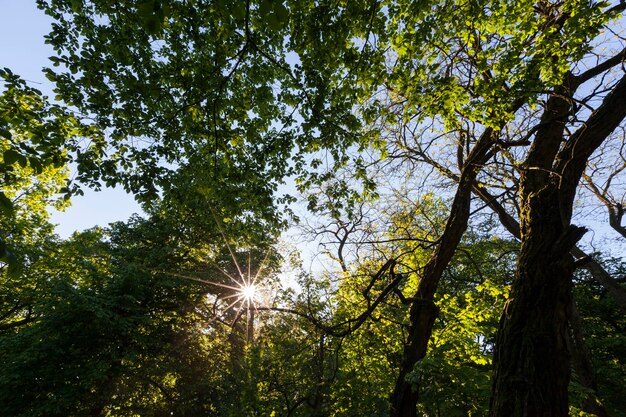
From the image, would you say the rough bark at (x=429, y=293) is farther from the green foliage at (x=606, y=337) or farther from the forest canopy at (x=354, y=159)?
the green foliage at (x=606, y=337)

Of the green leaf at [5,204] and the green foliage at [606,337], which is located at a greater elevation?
the green foliage at [606,337]

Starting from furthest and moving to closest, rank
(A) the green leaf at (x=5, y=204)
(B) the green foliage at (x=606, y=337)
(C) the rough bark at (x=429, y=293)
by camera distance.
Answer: (B) the green foliage at (x=606, y=337), (C) the rough bark at (x=429, y=293), (A) the green leaf at (x=5, y=204)

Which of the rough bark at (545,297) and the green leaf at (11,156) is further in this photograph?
the rough bark at (545,297)

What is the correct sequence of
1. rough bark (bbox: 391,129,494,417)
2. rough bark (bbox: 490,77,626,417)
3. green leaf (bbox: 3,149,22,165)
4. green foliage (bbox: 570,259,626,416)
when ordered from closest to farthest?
green leaf (bbox: 3,149,22,165)
rough bark (bbox: 490,77,626,417)
rough bark (bbox: 391,129,494,417)
green foliage (bbox: 570,259,626,416)

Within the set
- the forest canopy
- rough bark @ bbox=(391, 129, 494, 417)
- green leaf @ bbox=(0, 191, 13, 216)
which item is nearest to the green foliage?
the forest canopy

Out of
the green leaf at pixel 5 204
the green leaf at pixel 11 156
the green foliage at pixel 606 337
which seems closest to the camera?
the green leaf at pixel 5 204

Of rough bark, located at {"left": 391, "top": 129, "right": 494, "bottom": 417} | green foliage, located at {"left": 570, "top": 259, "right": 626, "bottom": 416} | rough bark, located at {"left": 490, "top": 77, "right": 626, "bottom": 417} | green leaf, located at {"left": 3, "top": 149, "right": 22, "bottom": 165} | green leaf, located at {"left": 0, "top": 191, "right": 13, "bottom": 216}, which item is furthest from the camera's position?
green foliage, located at {"left": 570, "top": 259, "right": 626, "bottom": 416}

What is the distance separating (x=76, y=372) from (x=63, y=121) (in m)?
9.90

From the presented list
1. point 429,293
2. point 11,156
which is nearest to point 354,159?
point 429,293

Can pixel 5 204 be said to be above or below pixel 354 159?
below

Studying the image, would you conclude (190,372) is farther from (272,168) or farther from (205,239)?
(272,168)

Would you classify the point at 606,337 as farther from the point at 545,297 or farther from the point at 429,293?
the point at 545,297

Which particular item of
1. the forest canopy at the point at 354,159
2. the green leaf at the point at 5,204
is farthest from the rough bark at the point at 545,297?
the green leaf at the point at 5,204

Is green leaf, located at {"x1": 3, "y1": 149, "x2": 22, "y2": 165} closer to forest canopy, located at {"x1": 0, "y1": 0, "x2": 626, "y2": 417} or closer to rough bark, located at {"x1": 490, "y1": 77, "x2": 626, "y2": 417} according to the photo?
forest canopy, located at {"x1": 0, "y1": 0, "x2": 626, "y2": 417}
